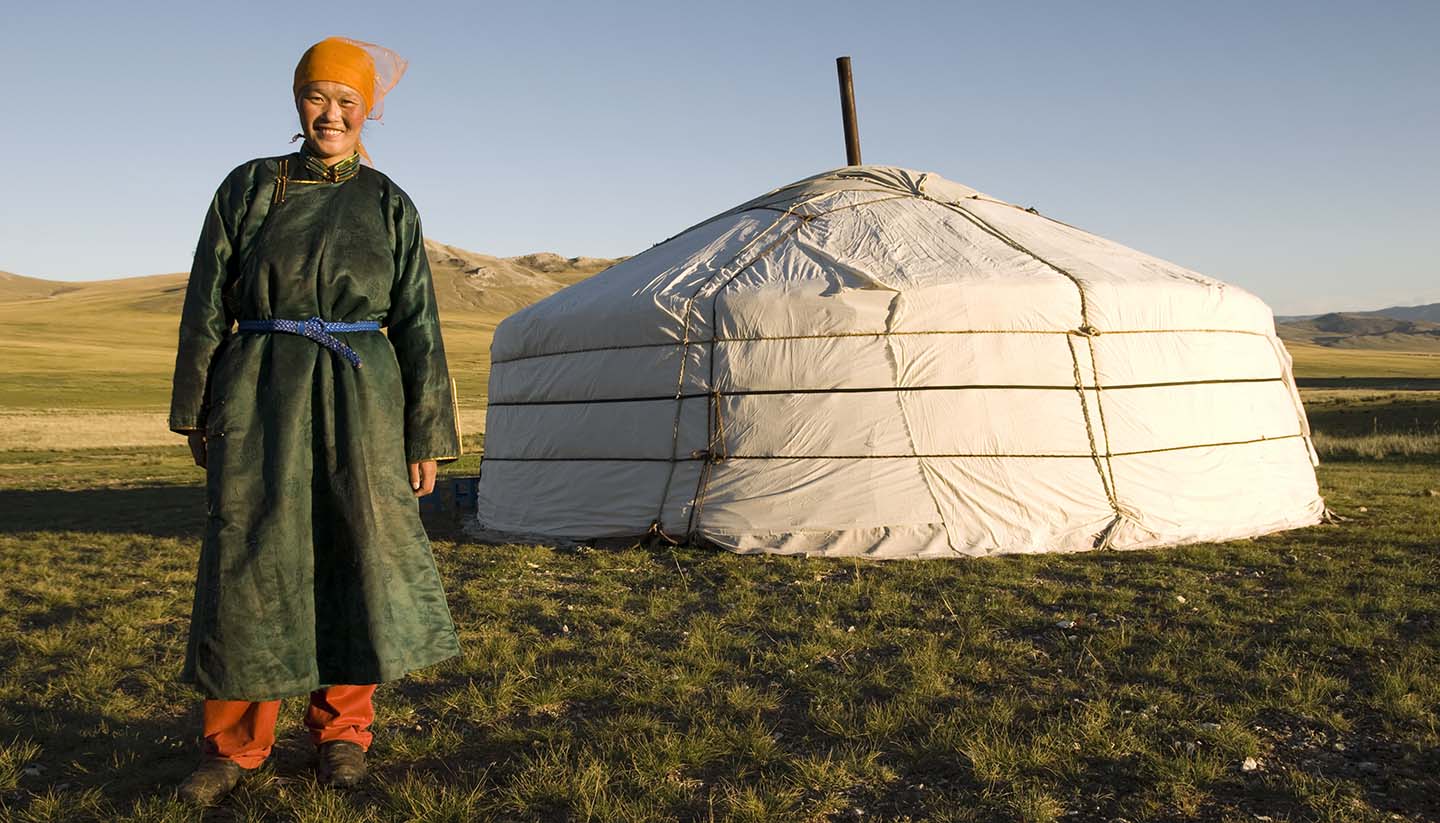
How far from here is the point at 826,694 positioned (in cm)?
345

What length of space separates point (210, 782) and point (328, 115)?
1719 millimetres

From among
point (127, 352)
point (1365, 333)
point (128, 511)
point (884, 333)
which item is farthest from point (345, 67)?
point (1365, 333)

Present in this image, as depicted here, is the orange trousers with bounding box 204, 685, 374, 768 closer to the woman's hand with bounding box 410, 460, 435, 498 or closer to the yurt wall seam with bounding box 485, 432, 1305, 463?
the woman's hand with bounding box 410, 460, 435, 498

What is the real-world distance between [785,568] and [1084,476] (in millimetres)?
2042

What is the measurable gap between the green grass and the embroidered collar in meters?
1.59

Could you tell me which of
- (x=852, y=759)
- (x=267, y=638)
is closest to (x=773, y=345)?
(x=852, y=759)

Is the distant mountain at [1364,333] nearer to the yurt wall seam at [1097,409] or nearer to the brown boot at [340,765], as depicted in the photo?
the yurt wall seam at [1097,409]

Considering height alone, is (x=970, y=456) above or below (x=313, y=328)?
below

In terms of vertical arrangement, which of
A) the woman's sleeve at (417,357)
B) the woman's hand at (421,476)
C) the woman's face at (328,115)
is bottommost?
the woman's hand at (421,476)

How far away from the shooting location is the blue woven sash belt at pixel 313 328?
2586 mm

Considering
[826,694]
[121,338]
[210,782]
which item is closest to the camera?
[210,782]

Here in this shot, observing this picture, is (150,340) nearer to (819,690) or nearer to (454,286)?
(819,690)

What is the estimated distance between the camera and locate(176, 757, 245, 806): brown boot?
8.12 ft

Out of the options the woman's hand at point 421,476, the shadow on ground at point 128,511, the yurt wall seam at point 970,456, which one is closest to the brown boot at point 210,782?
the woman's hand at point 421,476
